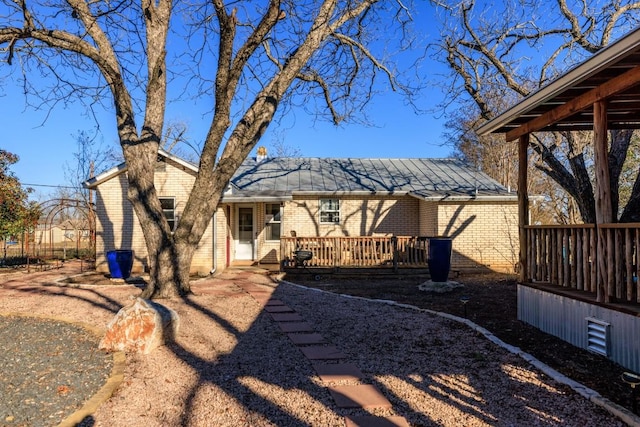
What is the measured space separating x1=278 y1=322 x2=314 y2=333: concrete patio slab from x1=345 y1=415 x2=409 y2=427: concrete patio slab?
298 centimetres

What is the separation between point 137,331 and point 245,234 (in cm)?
1028

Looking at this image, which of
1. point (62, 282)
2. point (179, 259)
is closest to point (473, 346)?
point (179, 259)

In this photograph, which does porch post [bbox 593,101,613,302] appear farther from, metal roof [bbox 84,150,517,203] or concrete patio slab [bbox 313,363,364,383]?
metal roof [bbox 84,150,517,203]

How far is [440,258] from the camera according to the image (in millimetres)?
10555

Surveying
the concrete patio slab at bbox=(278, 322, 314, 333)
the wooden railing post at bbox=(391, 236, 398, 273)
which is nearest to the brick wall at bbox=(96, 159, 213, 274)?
the wooden railing post at bbox=(391, 236, 398, 273)

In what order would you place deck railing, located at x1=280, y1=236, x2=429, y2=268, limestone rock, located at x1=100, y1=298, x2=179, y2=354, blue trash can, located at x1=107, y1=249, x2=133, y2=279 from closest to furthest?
limestone rock, located at x1=100, y1=298, x2=179, y2=354 < blue trash can, located at x1=107, y1=249, x2=133, y2=279 < deck railing, located at x1=280, y1=236, x2=429, y2=268

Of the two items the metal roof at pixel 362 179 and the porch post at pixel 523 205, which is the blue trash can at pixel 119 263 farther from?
the porch post at pixel 523 205

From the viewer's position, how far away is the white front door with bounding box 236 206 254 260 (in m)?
15.6

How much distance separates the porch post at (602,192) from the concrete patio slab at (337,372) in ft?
10.0

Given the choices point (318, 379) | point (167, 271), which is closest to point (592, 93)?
point (318, 379)

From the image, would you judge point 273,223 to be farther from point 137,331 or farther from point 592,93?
point 592,93

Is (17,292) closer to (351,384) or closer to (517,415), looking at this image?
(351,384)

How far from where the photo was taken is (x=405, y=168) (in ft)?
58.4

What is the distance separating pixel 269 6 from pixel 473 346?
7225 millimetres
